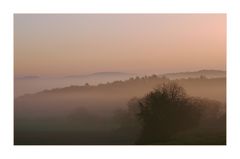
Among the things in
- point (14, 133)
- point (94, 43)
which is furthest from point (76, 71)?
point (14, 133)

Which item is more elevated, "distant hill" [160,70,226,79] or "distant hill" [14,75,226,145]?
"distant hill" [160,70,226,79]

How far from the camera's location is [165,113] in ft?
21.2

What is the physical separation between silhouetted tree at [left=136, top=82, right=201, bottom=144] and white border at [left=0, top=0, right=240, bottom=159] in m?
0.12

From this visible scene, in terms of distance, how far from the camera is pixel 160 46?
256 inches

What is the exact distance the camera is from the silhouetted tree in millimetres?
A: 6441

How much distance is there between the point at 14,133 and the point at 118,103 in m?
0.82

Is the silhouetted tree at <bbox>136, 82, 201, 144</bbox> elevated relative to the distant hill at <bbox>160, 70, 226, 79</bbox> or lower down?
lower down

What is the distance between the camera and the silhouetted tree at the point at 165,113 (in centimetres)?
644

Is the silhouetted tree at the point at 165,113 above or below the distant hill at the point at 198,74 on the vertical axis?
below
